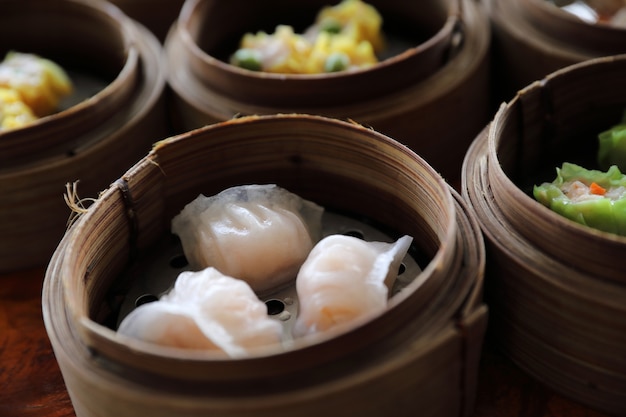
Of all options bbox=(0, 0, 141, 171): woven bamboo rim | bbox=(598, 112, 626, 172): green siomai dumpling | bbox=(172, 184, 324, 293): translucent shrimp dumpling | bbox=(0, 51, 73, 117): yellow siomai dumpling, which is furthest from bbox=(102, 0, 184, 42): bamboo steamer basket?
bbox=(598, 112, 626, 172): green siomai dumpling

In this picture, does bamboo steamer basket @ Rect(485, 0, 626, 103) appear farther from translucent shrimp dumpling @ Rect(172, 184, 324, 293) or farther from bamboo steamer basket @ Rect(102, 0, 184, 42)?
bamboo steamer basket @ Rect(102, 0, 184, 42)

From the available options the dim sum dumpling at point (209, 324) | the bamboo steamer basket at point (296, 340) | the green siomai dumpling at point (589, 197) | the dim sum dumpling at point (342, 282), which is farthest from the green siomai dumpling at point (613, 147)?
the dim sum dumpling at point (209, 324)

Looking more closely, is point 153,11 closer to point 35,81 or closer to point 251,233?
point 35,81

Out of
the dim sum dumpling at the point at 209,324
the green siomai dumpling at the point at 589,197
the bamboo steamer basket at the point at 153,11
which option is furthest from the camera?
the bamboo steamer basket at the point at 153,11

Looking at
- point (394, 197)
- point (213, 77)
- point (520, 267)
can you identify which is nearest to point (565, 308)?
point (520, 267)

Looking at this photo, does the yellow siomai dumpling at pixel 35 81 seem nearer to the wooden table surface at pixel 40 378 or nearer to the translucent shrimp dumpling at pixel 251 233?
the wooden table surface at pixel 40 378

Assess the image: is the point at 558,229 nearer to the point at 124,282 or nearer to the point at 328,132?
the point at 328,132
